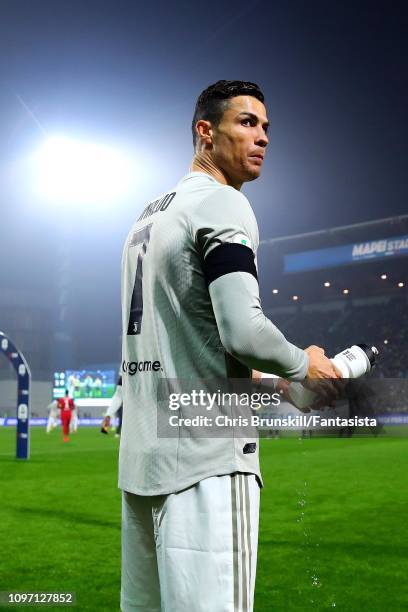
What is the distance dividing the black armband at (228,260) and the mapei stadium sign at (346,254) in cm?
4298

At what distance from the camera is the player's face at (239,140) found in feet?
6.28

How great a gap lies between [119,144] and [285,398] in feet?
231

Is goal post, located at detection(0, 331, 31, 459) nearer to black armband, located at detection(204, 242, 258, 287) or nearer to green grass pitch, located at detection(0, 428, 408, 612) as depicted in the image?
green grass pitch, located at detection(0, 428, 408, 612)

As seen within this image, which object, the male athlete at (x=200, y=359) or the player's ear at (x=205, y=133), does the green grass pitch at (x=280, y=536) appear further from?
the player's ear at (x=205, y=133)

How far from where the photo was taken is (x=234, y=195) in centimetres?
170

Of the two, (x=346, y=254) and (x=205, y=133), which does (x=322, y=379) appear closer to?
(x=205, y=133)

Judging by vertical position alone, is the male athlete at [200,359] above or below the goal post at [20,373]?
below

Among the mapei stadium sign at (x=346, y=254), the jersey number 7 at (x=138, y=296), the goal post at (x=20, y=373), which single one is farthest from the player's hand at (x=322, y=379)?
the mapei stadium sign at (x=346, y=254)

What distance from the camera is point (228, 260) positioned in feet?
5.25

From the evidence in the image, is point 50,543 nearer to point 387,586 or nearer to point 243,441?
point 387,586

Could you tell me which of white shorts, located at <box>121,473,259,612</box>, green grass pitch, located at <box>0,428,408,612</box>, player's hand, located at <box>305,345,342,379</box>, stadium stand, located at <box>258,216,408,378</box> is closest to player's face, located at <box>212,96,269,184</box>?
player's hand, located at <box>305,345,342,379</box>

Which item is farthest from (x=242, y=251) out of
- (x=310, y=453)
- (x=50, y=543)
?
(x=310, y=453)

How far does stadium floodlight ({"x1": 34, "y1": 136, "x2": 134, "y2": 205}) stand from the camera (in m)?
55.8

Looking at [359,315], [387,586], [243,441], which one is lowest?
[387,586]
